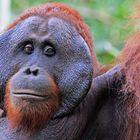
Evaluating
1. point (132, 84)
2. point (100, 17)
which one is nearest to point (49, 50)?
point (132, 84)

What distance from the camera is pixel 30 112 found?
312cm

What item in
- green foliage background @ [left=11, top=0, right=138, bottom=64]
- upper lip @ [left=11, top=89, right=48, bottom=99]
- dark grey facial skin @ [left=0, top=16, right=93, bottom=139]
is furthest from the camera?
green foliage background @ [left=11, top=0, right=138, bottom=64]

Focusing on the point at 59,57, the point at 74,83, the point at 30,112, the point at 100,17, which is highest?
the point at 100,17

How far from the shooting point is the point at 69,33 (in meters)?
3.23

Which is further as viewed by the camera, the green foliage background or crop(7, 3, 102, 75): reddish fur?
the green foliage background

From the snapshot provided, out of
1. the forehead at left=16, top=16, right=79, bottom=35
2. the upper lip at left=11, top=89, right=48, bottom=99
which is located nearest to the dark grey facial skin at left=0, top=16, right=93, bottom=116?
the forehead at left=16, top=16, right=79, bottom=35

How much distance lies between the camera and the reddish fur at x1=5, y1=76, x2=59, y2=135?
3107mm

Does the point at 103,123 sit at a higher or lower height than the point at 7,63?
lower

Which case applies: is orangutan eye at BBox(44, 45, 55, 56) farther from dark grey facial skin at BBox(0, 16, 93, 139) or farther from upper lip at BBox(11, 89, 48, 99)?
upper lip at BBox(11, 89, 48, 99)

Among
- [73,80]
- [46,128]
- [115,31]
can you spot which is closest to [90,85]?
[73,80]

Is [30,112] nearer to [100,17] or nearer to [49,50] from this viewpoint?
[49,50]

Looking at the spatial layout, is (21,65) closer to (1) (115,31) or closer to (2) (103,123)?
(2) (103,123)

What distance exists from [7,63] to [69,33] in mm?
299

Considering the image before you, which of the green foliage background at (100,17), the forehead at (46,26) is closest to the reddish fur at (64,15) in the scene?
the forehead at (46,26)
